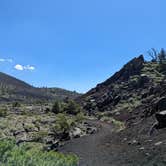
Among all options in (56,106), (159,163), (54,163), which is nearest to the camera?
(54,163)

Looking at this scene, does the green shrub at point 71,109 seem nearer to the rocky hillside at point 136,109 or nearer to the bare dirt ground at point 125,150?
the rocky hillside at point 136,109

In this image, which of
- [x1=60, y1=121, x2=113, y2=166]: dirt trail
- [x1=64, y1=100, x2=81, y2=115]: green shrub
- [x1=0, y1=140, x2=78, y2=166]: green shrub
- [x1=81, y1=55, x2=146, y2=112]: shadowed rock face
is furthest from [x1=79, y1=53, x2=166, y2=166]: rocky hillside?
[x1=0, y1=140, x2=78, y2=166]: green shrub

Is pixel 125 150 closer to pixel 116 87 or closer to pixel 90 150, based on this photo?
pixel 90 150

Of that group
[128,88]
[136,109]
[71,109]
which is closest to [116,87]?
[128,88]

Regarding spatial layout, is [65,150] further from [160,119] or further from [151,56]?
[151,56]

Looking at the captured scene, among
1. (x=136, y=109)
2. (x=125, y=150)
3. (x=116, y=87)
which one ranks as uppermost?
(x=116, y=87)

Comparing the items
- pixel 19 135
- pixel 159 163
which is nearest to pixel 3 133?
pixel 19 135

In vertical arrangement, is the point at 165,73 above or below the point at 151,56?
below

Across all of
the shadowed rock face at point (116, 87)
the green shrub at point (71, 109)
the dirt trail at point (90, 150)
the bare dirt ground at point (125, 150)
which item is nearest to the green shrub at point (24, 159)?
the bare dirt ground at point (125, 150)

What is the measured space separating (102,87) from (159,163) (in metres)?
77.3

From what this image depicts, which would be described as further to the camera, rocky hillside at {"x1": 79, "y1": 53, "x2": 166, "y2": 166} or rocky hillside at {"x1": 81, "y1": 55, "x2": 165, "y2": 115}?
rocky hillside at {"x1": 81, "y1": 55, "x2": 165, "y2": 115}

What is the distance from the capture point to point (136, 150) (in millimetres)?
22391

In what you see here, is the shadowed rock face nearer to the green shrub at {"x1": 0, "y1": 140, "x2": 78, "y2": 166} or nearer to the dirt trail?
the dirt trail

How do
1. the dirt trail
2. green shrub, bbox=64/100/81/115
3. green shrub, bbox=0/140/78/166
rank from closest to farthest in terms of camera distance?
green shrub, bbox=0/140/78/166 < the dirt trail < green shrub, bbox=64/100/81/115
